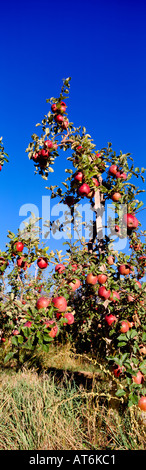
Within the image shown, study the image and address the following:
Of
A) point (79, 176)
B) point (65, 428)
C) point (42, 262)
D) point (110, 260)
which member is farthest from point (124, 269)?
point (65, 428)

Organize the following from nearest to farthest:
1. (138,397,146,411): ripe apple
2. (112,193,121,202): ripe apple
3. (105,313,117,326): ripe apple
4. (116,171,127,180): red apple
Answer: (138,397,146,411): ripe apple → (105,313,117,326): ripe apple → (112,193,121,202): ripe apple → (116,171,127,180): red apple

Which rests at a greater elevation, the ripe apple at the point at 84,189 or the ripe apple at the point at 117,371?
the ripe apple at the point at 84,189

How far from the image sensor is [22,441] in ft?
8.63

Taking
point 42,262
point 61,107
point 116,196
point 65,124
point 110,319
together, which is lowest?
point 110,319

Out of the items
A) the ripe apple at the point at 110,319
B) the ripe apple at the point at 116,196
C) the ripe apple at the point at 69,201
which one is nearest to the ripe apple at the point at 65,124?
the ripe apple at the point at 69,201

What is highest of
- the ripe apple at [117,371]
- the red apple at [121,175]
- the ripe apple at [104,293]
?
the red apple at [121,175]

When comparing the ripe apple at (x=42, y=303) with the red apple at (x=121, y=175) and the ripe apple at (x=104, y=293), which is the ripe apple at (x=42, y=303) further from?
the red apple at (x=121, y=175)

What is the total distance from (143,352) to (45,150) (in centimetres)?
285

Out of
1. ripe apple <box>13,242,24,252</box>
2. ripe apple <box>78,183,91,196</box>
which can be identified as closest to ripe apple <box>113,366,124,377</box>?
ripe apple <box>13,242,24,252</box>

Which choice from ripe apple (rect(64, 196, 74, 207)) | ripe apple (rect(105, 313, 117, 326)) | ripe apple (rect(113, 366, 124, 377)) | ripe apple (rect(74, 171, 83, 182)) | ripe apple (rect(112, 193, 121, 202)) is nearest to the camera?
ripe apple (rect(113, 366, 124, 377))

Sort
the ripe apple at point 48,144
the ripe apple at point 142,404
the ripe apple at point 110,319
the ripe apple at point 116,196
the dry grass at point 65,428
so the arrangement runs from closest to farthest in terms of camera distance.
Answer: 1. the dry grass at point 65,428
2. the ripe apple at point 142,404
3. the ripe apple at point 110,319
4. the ripe apple at point 116,196
5. the ripe apple at point 48,144

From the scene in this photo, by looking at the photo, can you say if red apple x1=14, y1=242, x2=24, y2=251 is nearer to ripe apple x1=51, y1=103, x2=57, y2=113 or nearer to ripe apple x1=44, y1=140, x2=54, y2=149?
ripe apple x1=44, y1=140, x2=54, y2=149

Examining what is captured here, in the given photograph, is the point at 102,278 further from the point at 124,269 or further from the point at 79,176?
the point at 79,176
